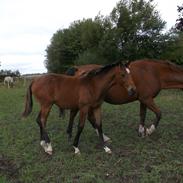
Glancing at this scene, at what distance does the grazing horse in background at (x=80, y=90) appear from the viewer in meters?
6.69

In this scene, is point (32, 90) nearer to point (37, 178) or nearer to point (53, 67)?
point (37, 178)

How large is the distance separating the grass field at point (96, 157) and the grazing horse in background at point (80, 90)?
32cm

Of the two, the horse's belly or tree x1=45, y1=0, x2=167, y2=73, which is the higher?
tree x1=45, y1=0, x2=167, y2=73

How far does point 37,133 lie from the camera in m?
8.59

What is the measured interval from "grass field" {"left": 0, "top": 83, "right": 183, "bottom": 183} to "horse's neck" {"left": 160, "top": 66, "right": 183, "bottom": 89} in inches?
39.3

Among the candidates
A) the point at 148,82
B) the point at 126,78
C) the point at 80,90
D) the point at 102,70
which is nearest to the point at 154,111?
the point at 148,82

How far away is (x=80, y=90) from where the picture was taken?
681 cm

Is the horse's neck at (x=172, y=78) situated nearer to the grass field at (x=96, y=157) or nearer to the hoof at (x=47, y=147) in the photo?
the grass field at (x=96, y=157)

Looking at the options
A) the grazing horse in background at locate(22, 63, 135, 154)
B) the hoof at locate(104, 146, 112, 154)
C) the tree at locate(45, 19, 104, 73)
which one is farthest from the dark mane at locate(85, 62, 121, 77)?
the tree at locate(45, 19, 104, 73)

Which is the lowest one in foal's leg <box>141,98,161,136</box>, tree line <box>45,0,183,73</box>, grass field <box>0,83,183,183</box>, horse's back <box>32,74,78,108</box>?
grass field <box>0,83,183,183</box>

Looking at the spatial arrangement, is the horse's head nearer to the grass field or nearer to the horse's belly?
the grass field

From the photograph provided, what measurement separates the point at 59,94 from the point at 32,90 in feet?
2.00

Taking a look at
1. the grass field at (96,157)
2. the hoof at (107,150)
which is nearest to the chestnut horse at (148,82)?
the grass field at (96,157)

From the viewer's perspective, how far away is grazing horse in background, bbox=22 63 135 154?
263 inches
